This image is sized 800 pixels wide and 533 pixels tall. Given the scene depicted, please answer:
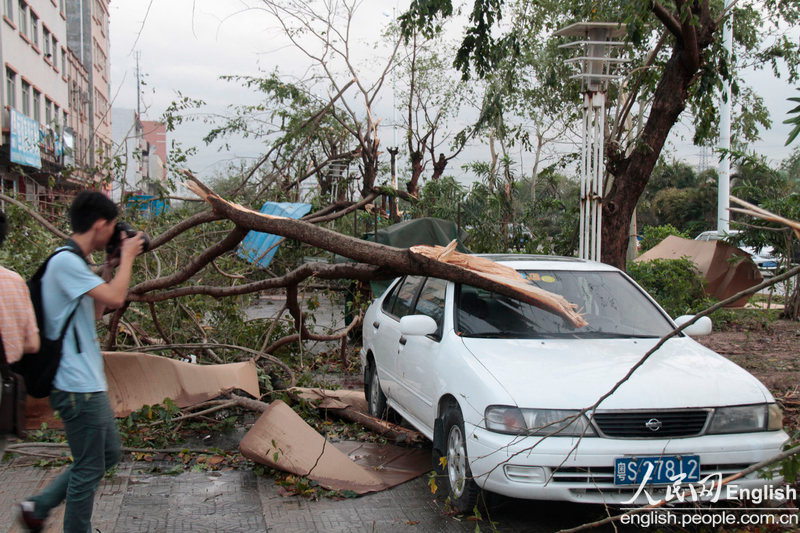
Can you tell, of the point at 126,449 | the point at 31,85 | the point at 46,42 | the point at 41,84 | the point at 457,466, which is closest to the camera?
the point at 457,466

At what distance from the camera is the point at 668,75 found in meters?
8.95

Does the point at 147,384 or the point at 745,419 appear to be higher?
the point at 745,419

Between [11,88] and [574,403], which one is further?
[11,88]

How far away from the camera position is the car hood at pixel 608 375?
4195 mm

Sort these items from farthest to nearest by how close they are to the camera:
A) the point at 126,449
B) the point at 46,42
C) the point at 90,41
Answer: the point at 90,41, the point at 46,42, the point at 126,449

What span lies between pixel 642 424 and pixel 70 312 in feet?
9.88

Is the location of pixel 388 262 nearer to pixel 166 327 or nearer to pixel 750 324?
pixel 166 327

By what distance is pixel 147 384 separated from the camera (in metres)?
6.44

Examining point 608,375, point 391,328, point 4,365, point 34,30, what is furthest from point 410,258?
point 34,30

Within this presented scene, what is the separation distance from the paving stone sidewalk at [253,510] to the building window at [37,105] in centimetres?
3247

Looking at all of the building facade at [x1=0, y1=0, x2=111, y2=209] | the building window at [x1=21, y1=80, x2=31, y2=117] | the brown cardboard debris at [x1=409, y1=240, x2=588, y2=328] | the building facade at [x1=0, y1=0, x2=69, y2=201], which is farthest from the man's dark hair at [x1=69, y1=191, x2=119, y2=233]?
the building window at [x1=21, y1=80, x2=31, y2=117]

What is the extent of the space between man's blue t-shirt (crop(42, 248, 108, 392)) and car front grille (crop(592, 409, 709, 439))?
2.63m

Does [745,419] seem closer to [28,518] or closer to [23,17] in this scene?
[28,518]

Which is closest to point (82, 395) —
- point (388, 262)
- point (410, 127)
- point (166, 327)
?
point (388, 262)
